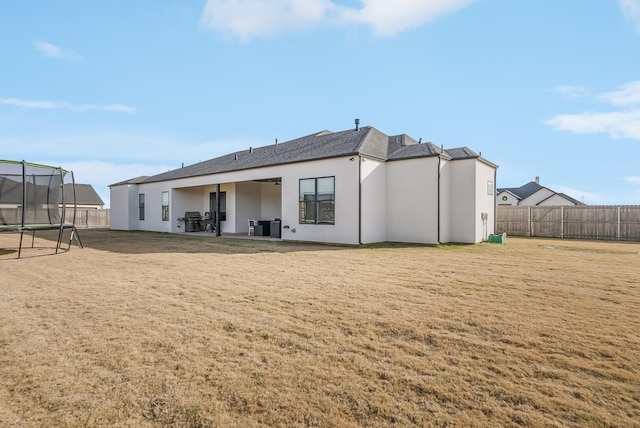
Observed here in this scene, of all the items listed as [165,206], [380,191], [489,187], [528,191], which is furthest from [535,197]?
[165,206]

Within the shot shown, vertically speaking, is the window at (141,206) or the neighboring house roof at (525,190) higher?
the neighboring house roof at (525,190)

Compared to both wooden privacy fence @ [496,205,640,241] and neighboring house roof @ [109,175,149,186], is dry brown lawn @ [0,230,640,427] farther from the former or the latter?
neighboring house roof @ [109,175,149,186]

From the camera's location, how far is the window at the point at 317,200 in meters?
12.2

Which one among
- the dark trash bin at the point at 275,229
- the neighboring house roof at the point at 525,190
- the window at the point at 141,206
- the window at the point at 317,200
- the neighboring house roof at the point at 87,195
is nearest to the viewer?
the window at the point at 317,200

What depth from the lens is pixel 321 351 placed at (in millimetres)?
2834

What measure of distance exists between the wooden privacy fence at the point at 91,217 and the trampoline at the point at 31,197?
20.9 m

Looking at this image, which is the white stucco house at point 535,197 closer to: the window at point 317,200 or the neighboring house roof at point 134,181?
the window at point 317,200

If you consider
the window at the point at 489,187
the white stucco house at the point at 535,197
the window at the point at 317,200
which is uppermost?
the white stucco house at the point at 535,197

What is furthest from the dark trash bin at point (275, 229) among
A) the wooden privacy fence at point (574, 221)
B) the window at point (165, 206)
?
the wooden privacy fence at point (574, 221)

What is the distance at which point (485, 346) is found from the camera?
2.98 metres

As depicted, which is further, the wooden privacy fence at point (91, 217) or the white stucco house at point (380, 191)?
the wooden privacy fence at point (91, 217)

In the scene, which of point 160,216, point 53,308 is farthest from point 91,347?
point 160,216

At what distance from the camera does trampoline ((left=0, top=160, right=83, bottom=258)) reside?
31.2 ft

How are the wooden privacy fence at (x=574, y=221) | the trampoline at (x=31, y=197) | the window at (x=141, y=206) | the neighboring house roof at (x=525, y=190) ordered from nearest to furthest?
the trampoline at (x=31, y=197)
the wooden privacy fence at (x=574, y=221)
the window at (x=141, y=206)
the neighboring house roof at (x=525, y=190)
